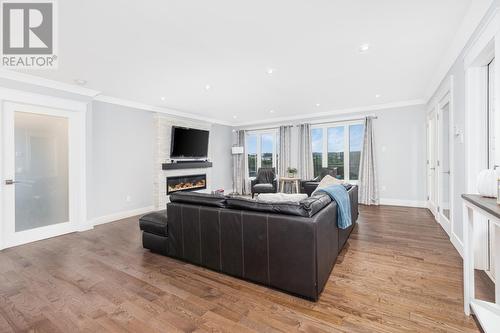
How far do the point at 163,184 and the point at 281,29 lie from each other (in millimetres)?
4523

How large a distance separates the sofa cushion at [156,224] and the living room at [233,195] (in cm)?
2

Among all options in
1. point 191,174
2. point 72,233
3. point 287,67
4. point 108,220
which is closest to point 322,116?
point 287,67

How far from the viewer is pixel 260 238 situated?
2.14m

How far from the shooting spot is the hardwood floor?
5.56ft

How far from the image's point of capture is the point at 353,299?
1.96 meters

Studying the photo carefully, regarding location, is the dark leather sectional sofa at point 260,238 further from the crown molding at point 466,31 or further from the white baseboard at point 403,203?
the white baseboard at point 403,203

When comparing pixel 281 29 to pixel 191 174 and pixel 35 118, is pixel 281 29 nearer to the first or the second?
pixel 35 118

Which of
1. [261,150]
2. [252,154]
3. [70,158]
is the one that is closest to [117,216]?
[70,158]

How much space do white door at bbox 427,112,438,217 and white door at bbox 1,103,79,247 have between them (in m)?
6.83

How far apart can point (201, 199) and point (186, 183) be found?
12.9 ft

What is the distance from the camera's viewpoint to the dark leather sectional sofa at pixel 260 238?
194cm

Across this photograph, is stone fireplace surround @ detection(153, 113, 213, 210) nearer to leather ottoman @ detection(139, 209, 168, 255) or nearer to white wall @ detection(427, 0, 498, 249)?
leather ottoman @ detection(139, 209, 168, 255)

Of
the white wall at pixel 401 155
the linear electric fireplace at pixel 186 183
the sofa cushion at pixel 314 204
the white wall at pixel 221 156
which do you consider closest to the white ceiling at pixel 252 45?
the white wall at pixel 401 155

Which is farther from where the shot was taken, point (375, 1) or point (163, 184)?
point (163, 184)
